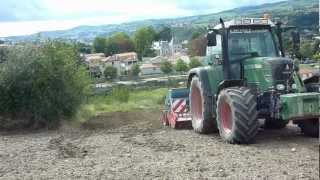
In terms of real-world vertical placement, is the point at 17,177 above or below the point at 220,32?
below

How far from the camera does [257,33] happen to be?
1222 centimetres

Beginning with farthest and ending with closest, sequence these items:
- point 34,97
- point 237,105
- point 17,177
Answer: point 34,97, point 237,105, point 17,177

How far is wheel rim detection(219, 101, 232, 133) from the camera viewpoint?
1116cm

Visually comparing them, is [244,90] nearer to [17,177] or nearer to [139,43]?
[17,177]

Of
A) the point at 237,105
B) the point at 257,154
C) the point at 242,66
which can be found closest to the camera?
the point at 257,154

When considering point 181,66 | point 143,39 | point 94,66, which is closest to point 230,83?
point 94,66

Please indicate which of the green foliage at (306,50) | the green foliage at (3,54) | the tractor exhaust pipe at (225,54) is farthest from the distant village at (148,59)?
the tractor exhaust pipe at (225,54)

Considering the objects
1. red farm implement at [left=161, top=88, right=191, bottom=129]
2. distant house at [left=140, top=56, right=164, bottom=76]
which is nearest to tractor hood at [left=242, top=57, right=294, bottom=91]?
red farm implement at [left=161, top=88, right=191, bottom=129]

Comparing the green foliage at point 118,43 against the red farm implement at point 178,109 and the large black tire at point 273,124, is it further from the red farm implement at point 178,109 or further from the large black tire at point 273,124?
the large black tire at point 273,124

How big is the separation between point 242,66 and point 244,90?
1242mm

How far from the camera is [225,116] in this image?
11.4 m

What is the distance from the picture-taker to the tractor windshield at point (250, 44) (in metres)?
12.0

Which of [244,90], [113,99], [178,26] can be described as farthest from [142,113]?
[178,26]

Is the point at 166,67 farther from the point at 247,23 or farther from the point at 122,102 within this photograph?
the point at 247,23
